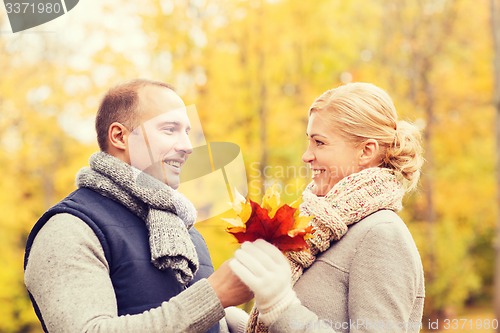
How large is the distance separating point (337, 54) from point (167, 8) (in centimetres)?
387

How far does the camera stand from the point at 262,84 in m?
10.8

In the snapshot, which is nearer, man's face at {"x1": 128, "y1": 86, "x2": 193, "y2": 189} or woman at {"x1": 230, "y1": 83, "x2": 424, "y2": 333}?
woman at {"x1": 230, "y1": 83, "x2": 424, "y2": 333}

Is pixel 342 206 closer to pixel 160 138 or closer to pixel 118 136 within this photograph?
pixel 160 138

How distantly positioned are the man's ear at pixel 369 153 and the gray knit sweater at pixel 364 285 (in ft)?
0.93

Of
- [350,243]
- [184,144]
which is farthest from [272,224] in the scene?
[184,144]

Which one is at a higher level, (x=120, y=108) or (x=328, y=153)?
(x=120, y=108)

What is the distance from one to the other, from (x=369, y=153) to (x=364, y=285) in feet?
2.22

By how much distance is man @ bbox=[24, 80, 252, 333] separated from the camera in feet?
6.73

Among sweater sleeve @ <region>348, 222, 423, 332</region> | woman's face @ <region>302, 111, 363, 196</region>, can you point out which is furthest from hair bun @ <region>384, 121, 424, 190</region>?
sweater sleeve @ <region>348, 222, 423, 332</region>

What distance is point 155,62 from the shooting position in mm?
10172

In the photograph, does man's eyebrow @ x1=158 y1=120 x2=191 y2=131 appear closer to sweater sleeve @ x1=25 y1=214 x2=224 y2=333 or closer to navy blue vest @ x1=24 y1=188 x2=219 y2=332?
navy blue vest @ x1=24 y1=188 x2=219 y2=332

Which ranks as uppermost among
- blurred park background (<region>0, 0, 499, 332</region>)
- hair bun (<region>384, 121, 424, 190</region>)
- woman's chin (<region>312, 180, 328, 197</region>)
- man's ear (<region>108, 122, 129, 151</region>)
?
man's ear (<region>108, 122, 129, 151</region>)

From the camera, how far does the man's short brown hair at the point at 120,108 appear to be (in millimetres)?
2588

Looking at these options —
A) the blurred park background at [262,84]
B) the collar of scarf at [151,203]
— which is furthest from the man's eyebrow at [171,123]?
the blurred park background at [262,84]
